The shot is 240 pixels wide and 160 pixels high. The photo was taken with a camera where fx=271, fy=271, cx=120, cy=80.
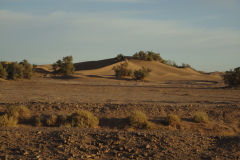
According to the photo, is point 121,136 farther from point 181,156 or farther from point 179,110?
point 179,110

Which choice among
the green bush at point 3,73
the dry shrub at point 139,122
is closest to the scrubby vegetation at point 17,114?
the dry shrub at point 139,122

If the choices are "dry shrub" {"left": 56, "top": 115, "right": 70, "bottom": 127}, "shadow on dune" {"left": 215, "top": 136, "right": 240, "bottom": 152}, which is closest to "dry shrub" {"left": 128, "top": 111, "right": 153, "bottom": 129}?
"dry shrub" {"left": 56, "top": 115, "right": 70, "bottom": 127}

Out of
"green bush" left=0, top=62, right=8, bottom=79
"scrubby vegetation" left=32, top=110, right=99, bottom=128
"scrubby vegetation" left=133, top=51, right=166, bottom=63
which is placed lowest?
"scrubby vegetation" left=32, top=110, right=99, bottom=128

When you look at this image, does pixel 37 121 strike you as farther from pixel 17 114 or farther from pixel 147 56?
pixel 147 56

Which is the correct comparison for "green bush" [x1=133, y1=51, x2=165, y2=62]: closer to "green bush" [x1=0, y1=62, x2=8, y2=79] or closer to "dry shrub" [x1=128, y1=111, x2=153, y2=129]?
"green bush" [x1=0, y1=62, x2=8, y2=79]

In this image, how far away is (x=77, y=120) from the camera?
1141cm

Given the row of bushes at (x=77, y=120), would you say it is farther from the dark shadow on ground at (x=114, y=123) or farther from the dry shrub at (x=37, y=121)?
the dark shadow on ground at (x=114, y=123)

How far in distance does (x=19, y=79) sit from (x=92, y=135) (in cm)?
3178

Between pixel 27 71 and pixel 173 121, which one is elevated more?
pixel 27 71

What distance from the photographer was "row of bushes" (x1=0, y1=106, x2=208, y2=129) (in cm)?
1124

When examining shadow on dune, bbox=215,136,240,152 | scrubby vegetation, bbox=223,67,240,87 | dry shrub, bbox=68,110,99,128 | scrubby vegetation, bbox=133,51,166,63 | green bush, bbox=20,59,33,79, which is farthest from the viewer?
scrubby vegetation, bbox=133,51,166,63

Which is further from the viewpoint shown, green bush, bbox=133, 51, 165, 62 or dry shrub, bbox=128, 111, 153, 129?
green bush, bbox=133, 51, 165, 62

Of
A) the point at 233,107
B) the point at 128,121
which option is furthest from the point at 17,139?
the point at 233,107

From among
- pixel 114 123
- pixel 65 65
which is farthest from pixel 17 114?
pixel 65 65
